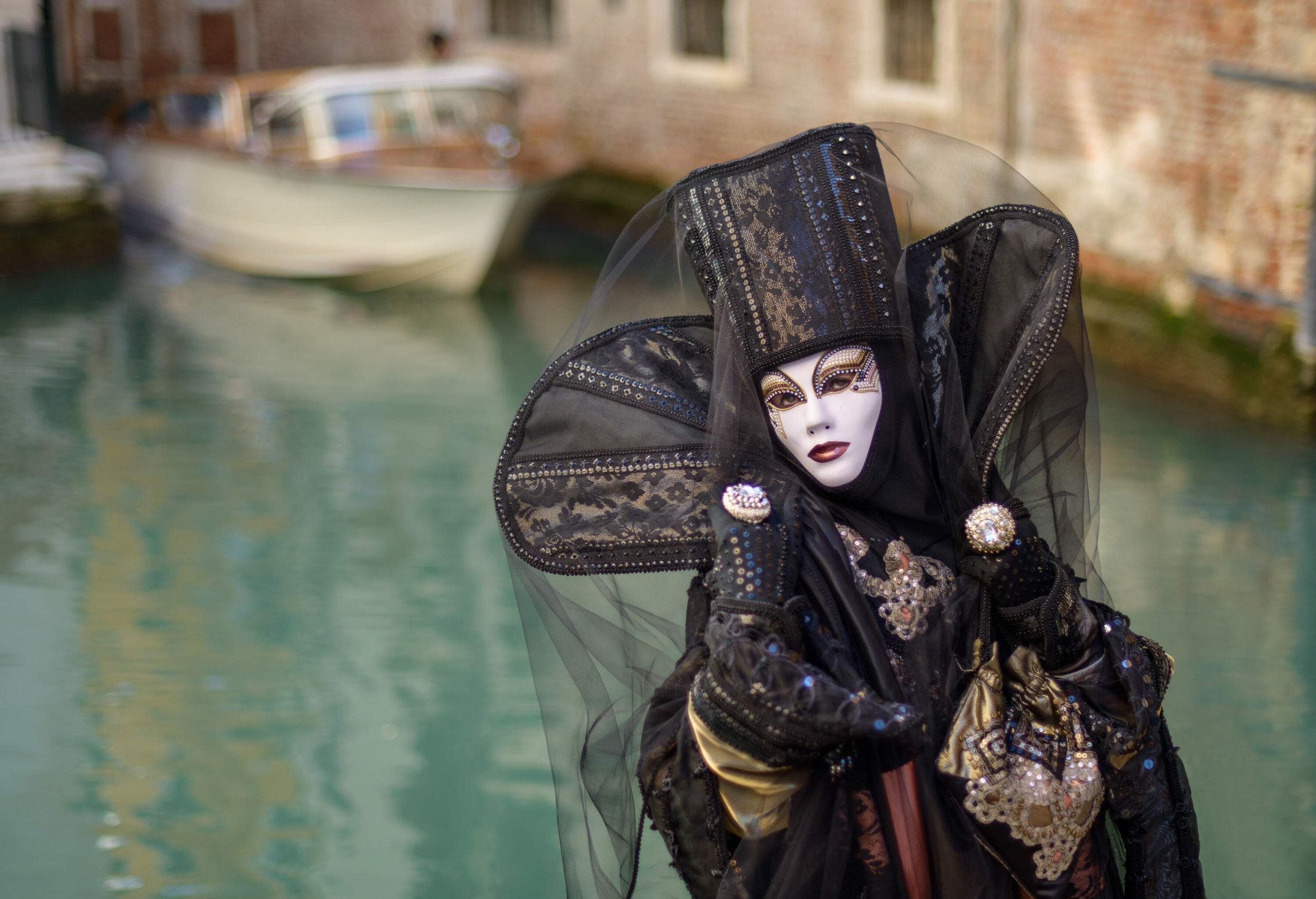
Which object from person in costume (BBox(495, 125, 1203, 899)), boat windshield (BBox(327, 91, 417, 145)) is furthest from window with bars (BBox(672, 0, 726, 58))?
person in costume (BBox(495, 125, 1203, 899))

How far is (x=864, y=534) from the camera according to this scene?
197 centimetres

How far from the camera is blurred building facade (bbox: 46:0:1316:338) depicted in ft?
22.4

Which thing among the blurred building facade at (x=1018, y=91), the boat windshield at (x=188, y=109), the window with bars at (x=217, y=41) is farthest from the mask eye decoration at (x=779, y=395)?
the window with bars at (x=217, y=41)

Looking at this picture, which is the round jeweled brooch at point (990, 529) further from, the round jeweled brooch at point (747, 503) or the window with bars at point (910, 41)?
the window with bars at point (910, 41)

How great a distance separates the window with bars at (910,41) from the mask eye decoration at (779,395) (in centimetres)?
813

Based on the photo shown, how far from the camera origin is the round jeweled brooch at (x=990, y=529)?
1.86m

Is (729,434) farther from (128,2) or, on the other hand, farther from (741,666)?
(128,2)

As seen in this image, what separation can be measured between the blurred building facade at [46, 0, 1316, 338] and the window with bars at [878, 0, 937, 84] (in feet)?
0.05

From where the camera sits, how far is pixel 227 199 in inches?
421

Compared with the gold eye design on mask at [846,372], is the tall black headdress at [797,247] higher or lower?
higher

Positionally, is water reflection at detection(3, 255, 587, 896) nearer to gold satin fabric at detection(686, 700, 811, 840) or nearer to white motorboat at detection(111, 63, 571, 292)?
white motorboat at detection(111, 63, 571, 292)

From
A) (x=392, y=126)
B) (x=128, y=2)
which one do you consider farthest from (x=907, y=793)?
(x=128, y=2)

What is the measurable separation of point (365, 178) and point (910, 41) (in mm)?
3915

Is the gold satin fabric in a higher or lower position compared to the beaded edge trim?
lower
